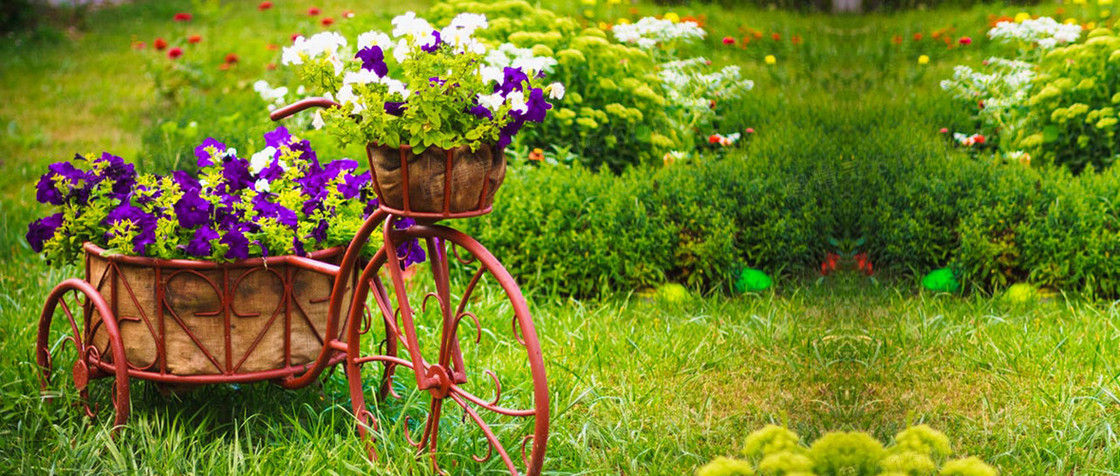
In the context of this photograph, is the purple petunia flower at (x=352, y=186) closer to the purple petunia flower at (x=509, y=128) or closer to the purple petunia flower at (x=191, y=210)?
the purple petunia flower at (x=191, y=210)

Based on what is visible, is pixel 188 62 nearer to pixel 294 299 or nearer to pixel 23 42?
pixel 23 42

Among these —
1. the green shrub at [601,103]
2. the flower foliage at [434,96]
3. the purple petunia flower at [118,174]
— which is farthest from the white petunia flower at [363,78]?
the green shrub at [601,103]

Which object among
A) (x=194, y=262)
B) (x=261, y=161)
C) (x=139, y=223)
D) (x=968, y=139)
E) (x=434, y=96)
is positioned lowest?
(x=968, y=139)

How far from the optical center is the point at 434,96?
2207mm

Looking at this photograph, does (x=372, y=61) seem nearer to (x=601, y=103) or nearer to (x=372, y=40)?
(x=372, y=40)

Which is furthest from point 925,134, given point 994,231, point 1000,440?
point 1000,440

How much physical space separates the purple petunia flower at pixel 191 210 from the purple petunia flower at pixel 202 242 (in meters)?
0.05

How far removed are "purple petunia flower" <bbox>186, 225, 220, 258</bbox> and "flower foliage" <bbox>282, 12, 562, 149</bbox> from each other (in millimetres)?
546

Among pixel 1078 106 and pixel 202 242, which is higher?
pixel 202 242

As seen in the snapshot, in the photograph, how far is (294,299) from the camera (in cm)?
274

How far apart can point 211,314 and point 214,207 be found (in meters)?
0.33

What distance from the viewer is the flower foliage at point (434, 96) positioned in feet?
7.22

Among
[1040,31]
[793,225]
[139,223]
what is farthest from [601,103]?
[139,223]

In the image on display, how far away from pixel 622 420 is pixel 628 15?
568 cm
